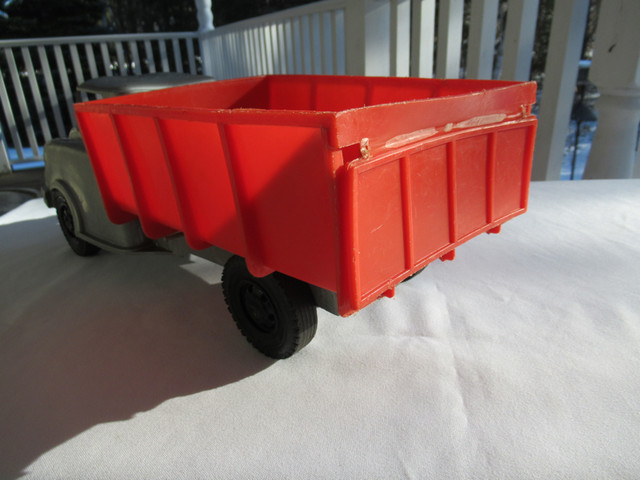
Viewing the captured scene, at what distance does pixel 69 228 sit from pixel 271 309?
4.22 feet

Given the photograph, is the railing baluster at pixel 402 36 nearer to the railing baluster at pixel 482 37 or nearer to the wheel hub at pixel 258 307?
the railing baluster at pixel 482 37

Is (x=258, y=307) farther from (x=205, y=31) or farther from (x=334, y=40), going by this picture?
(x=205, y=31)

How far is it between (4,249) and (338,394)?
1952 millimetres

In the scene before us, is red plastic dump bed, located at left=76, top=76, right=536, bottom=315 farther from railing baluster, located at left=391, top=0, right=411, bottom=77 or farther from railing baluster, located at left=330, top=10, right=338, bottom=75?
railing baluster, located at left=330, top=10, right=338, bottom=75

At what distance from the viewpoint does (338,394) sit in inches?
46.2

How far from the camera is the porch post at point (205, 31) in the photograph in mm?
5453

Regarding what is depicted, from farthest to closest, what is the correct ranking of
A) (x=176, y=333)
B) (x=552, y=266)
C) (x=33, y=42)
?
1. (x=33, y=42)
2. (x=552, y=266)
3. (x=176, y=333)

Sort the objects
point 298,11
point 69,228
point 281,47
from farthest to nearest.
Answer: point 281,47 < point 298,11 < point 69,228

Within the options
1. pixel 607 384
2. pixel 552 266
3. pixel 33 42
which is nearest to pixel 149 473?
pixel 607 384

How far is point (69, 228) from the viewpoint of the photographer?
6.68 ft

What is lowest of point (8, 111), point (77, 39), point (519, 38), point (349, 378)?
point (349, 378)

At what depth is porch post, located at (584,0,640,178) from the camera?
7.24ft

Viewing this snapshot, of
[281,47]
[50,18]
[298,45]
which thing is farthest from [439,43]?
[50,18]

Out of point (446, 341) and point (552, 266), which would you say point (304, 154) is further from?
point (552, 266)
